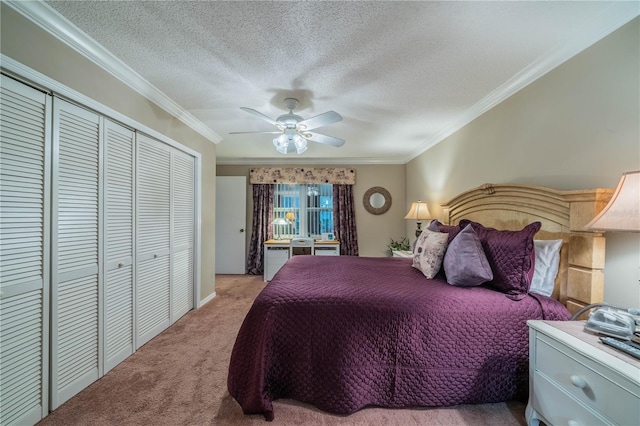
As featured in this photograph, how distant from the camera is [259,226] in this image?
16.0 feet

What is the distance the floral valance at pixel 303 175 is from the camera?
4.86m

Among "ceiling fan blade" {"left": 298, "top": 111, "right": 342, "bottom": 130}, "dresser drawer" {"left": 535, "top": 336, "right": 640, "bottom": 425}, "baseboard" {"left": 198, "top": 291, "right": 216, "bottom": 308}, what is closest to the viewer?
"dresser drawer" {"left": 535, "top": 336, "right": 640, "bottom": 425}

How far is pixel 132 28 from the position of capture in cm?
149

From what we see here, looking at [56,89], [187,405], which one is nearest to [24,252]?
[56,89]

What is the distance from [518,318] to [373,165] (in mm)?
3853

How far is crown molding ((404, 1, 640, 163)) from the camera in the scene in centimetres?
130

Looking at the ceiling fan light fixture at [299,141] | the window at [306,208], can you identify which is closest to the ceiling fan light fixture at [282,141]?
the ceiling fan light fixture at [299,141]

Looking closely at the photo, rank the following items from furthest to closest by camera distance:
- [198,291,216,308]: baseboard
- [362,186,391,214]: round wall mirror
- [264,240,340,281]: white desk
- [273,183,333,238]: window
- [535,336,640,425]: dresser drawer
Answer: [273,183,333,238]: window → [362,186,391,214]: round wall mirror → [264,240,340,281]: white desk → [198,291,216,308]: baseboard → [535,336,640,425]: dresser drawer

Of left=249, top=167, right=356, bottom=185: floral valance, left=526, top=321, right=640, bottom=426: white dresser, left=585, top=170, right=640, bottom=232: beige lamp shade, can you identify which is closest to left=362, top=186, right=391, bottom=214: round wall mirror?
left=249, top=167, right=356, bottom=185: floral valance

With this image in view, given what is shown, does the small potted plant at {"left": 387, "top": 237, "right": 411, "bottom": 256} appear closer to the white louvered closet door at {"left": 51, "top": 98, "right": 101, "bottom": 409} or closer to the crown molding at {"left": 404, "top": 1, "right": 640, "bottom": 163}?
the crown molding at {"left": 404, "top": 1, "right": 640, "bottom": 163}

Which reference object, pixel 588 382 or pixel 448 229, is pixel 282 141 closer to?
pixel 448 229

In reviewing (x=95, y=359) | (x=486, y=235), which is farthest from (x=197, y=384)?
(x=486, y=235)

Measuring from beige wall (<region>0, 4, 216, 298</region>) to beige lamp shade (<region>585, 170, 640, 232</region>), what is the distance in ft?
10.0

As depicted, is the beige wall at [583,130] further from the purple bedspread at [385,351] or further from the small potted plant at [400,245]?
the small potted plant at [400,245]
